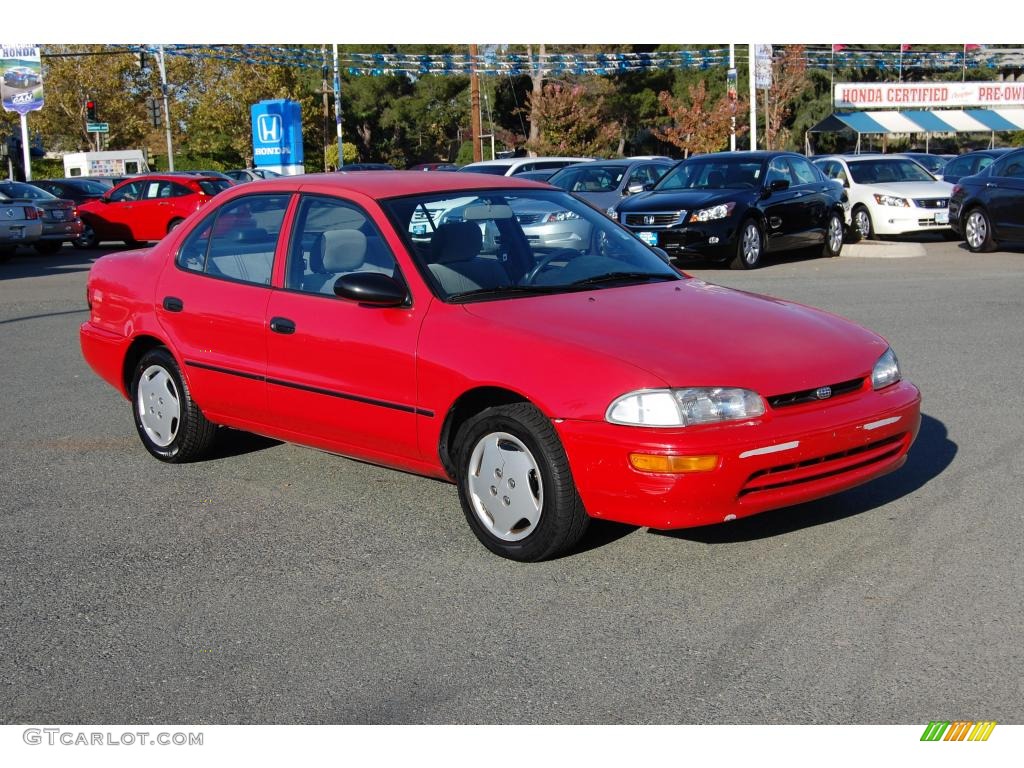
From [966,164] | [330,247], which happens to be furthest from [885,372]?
[966,164]

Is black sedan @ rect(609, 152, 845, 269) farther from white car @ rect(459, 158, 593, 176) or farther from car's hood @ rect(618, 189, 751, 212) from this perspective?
white car @ rect(459, 158, 593, 176)

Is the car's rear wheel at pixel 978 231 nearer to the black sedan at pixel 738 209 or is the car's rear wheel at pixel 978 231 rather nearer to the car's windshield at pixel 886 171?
the black sedan at pixel 738 209

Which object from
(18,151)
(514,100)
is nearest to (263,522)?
(514,100)

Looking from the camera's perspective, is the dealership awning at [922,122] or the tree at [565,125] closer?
the dealership awning at [922,122]

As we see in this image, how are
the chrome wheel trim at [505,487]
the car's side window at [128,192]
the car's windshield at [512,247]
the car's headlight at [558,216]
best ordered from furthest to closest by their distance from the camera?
the car's side window at [128,192] → the car's headlight at [558,216] → the car's windshield at [512,247] → the chrome wheel trim at [505,487]

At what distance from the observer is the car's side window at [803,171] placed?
1863 cm

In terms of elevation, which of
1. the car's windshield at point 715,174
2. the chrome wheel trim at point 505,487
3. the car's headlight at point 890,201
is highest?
the car's windshield at point 715,174

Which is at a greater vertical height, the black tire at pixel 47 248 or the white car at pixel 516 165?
the white car at pixel 516 165

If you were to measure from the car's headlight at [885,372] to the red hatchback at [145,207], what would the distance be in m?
21.5

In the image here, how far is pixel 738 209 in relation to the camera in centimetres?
1731

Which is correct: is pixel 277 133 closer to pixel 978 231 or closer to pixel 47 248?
pixel 47 248

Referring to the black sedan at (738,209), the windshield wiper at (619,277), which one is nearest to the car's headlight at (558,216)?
the windshield wiper at (619,277)

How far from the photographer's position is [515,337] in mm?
5125

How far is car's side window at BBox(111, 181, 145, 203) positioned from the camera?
26.2 meters
